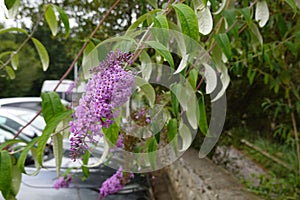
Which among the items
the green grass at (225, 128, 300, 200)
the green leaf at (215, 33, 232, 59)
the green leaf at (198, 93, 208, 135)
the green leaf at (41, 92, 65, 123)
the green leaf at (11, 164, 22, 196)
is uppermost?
the green leaf at (215, 33, 232, 59)

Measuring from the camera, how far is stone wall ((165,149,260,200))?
1.41 metres

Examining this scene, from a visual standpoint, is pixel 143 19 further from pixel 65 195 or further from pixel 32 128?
pixel 32 128

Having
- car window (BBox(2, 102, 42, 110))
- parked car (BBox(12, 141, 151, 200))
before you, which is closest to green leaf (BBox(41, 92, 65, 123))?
parked car (BBox(12, 141, 151, 200))

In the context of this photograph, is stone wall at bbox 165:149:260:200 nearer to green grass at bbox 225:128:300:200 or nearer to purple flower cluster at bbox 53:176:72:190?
green grass at bbox 225:128:300:200

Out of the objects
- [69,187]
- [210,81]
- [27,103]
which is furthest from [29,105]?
[210,81]

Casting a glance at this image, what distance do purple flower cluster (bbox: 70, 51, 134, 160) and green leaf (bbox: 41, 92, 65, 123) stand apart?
12cm

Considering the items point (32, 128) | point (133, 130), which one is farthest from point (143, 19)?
point (32, 128)

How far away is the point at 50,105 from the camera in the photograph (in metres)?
0.50

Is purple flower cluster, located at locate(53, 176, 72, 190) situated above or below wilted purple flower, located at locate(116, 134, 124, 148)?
below

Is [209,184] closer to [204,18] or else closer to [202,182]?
[202,182]

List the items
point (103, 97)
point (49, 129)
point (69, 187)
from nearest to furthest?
point (103, 97) < point (49, 129) < point (69, 187)

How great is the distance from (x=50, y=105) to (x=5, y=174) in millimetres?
111

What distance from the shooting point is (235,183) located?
1.60 metres

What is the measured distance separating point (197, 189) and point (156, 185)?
0.62 m
